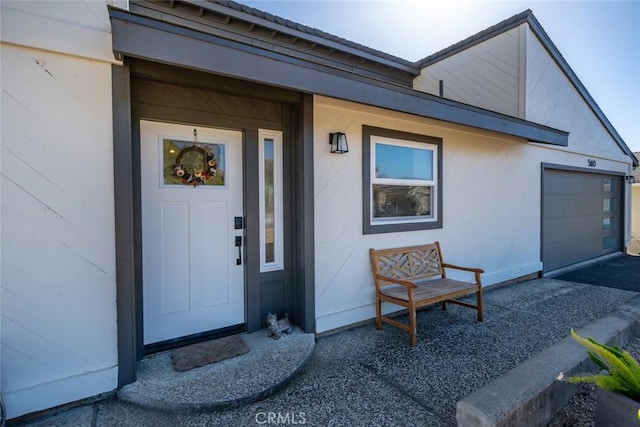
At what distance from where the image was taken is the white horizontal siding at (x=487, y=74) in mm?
5547

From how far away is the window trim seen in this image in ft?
12.2

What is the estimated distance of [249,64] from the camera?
2.37 m

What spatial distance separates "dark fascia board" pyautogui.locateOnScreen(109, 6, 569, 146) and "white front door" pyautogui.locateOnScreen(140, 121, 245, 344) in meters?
0.85

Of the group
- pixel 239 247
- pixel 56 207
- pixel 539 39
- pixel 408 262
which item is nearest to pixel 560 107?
pixel 539 39

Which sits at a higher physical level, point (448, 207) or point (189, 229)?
point (448, 207)

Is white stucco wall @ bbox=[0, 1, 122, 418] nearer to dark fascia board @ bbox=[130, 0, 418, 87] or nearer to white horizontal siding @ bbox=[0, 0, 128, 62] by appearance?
white horizontal siding @ bbox=[0, 0, 128, 62]

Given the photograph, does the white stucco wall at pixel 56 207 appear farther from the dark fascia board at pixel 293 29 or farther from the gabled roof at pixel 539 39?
the gabled roof at pixel 539 39

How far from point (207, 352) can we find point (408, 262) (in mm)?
2477

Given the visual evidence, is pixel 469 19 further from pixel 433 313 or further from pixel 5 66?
pixel 5 66

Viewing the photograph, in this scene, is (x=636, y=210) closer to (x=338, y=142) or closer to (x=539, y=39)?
(x=539, y=39)

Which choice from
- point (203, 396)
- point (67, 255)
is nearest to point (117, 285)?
point (67, 255)

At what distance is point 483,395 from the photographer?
1.81 meters

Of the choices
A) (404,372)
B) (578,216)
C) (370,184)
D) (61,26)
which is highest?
(61,26)

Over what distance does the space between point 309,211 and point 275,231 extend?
442mm
